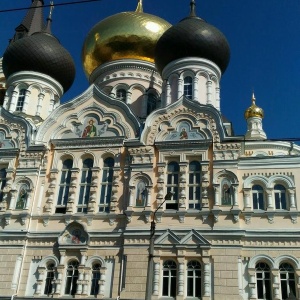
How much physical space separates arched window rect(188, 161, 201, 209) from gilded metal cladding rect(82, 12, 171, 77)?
9147 mm

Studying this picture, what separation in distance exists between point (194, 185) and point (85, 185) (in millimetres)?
4100

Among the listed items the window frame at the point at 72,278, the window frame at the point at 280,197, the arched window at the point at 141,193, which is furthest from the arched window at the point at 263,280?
the window frame at the point at 72,278

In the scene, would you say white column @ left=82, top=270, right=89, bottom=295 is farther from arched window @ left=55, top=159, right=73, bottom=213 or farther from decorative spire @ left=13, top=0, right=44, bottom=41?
decorative spire @ left=13, top=0, right=44, bottom=41

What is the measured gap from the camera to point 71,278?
15.0 meters

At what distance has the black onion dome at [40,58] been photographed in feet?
66.1

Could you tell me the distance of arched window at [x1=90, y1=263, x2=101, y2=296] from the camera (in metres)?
14.7

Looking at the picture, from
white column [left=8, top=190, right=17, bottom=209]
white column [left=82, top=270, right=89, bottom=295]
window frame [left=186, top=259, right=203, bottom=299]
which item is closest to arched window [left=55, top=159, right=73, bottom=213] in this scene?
white column [left=8, top=190, right=17, bottom=209]

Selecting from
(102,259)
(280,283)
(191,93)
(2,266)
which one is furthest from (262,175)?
(2,266)

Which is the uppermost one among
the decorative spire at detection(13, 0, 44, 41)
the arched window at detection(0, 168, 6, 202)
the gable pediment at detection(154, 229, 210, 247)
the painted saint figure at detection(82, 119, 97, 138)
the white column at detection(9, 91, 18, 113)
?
the decorative spire at detection(13, 0, 44, 41)

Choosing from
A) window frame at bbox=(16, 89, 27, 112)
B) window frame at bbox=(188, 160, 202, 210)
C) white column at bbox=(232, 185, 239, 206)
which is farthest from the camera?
window frame at bbox=(16, 89, 27, 112)

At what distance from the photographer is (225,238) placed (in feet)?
47.4

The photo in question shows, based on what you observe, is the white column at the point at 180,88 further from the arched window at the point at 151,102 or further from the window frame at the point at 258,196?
the window frame at the point at 258,196

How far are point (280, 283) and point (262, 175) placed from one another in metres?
3.70

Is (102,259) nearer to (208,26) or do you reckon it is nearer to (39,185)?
(39,185)
